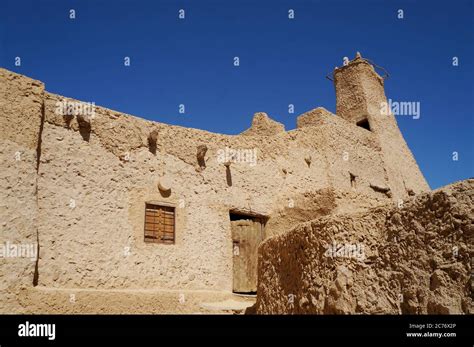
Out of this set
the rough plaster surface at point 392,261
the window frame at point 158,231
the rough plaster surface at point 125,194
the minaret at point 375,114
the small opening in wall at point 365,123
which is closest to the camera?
the rough plaster surface at point 392,261

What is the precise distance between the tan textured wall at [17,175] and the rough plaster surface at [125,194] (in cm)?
2

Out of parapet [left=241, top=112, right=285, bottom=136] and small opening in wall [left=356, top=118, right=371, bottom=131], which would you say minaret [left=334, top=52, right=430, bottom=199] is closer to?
small opening in wall [left=356, top=118, right=371, bottom=131]

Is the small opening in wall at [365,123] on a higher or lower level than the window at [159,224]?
higher

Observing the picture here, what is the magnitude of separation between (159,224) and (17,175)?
2.87 metres

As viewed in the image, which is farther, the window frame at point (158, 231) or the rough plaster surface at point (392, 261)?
the window frame at point (158, 231)

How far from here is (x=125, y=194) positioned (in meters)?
8.35

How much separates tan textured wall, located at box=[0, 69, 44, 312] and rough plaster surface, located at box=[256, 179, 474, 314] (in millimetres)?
4260

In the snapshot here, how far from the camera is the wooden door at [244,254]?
962cm

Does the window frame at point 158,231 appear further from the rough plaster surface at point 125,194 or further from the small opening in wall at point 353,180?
the small opening in wall at point 353,180

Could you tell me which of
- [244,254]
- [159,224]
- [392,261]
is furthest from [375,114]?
[392,261]

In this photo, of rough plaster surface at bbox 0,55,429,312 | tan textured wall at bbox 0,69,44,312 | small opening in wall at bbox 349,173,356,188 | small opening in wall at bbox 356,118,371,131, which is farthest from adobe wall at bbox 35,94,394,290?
small opening in wall at bbox 356,118,371,131

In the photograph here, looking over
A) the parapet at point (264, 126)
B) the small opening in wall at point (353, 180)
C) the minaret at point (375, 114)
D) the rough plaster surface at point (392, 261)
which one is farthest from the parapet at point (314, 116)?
the rough plaster surface at point (392, 261)
